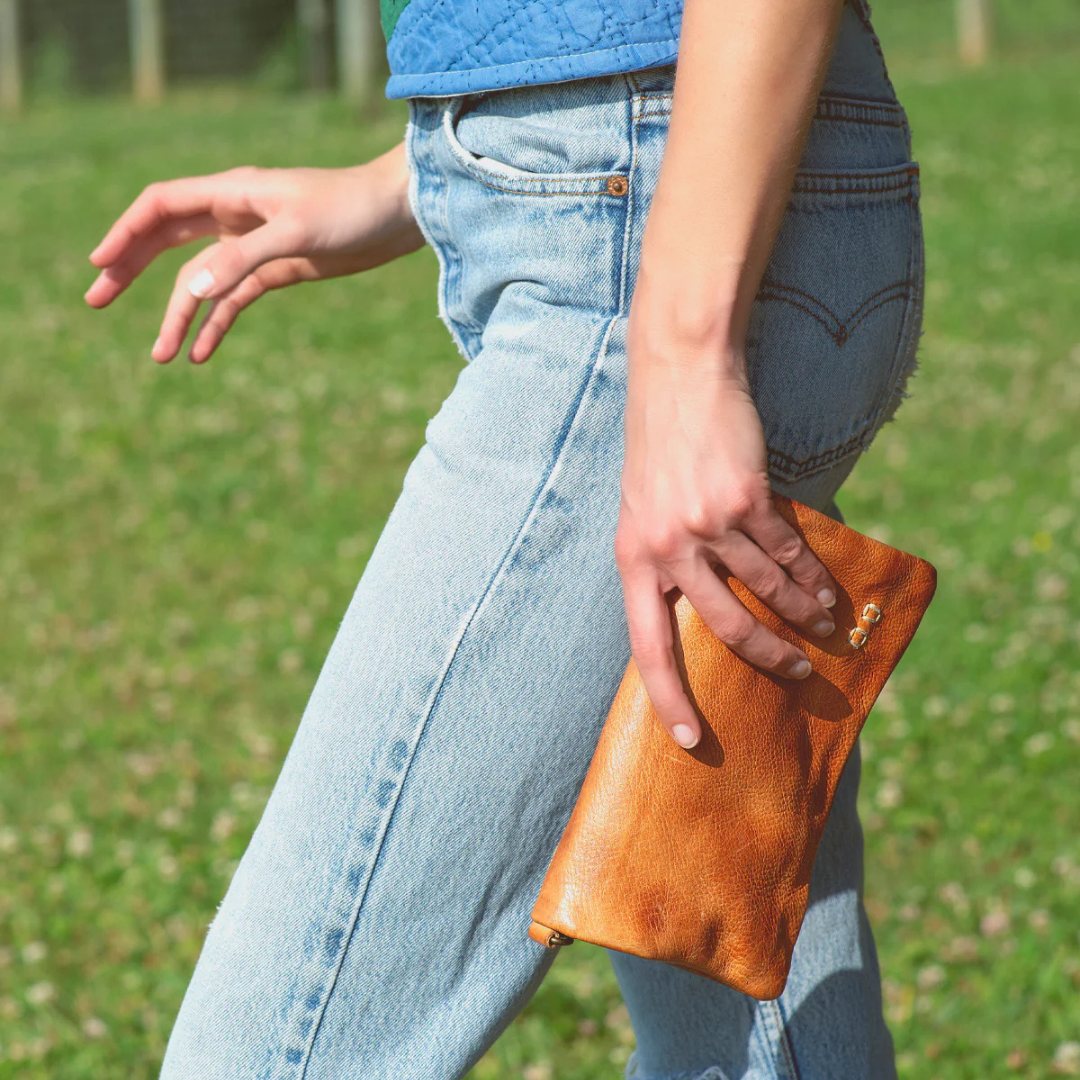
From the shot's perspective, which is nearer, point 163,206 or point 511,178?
point 511,178

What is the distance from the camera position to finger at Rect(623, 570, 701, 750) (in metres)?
1.23

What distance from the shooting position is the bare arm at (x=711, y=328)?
1134 mm

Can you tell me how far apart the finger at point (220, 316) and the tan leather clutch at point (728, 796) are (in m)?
0.86

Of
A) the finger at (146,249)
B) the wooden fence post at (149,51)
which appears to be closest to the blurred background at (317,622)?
the finger at (146,249)

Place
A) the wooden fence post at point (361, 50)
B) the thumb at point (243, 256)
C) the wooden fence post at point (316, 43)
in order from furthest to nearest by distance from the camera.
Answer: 1. the wooden fence post at point (316, 43)
2. the wooden fence post at point (361, 50)
3. the thumb at point (243, 256)

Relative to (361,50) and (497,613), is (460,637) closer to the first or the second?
(497,613)

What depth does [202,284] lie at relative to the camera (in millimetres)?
1784

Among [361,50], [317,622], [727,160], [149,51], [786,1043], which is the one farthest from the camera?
[149,51]

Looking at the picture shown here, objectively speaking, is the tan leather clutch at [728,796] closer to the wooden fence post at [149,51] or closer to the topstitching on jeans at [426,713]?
the topstitching on jeans at [426,713]

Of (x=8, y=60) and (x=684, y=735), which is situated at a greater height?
(x=684, y=735)

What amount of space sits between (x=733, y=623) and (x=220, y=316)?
96cm

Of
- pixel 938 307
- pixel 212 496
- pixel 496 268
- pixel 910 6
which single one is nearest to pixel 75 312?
pixel 212 496

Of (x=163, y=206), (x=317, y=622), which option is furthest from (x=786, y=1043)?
(x=317, y=622)

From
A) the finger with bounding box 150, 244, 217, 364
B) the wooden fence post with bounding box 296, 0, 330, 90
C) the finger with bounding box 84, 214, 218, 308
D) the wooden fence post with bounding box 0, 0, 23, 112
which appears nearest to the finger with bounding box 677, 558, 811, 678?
the finger with bounding box 150, 244, 217, 364
